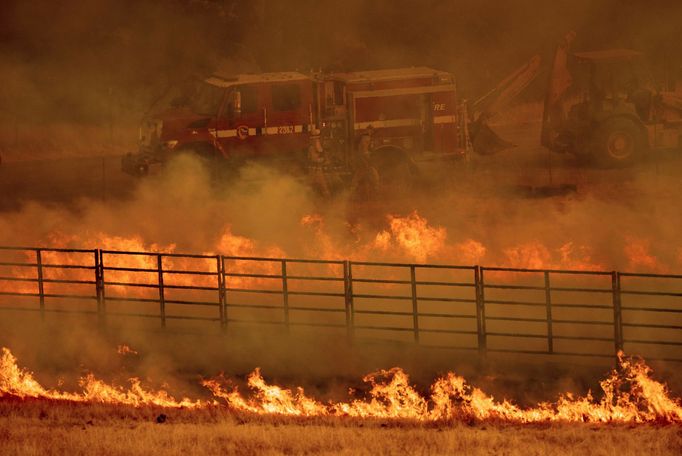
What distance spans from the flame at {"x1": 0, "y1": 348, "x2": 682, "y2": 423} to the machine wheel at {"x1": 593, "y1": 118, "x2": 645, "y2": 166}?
40.5 feet

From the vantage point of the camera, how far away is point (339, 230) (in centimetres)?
1875

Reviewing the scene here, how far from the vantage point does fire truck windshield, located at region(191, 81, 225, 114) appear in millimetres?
21203

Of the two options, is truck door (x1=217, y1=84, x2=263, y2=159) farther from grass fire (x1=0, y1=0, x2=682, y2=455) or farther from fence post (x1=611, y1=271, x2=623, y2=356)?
fence post (x1=611, y1=271, x2=623, y2=356)

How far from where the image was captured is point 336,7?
39.8 meters

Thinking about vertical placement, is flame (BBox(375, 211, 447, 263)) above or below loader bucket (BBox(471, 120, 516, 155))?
below

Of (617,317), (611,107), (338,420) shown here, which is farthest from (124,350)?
(611,107)

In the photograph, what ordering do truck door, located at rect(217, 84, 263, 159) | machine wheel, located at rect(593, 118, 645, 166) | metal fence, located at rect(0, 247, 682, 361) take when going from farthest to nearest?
machine wheel, located at rect(593, 118, 645, 166) → truck door, located at rect(217, 84, 263, 159) → metal fence, located at rect(0, 247, 682, 361)

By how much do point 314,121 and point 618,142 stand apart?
6054 mm

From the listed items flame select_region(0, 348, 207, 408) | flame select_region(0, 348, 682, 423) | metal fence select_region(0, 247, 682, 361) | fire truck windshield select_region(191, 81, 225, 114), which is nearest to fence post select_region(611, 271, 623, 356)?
metal fence select_region(0, 247, 682, 361)

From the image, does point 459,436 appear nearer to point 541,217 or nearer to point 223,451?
point 223,451

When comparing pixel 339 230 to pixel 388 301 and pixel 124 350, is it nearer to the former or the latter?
pixel 388 301

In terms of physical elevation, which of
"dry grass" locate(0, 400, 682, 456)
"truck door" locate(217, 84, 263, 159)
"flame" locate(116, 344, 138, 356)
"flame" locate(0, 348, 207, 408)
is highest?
"truck door" locate(217, 84, 263, 159)

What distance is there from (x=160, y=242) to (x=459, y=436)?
960cm

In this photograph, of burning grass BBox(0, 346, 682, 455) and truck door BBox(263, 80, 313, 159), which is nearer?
burning grass BBox(0, 346, 682, 455)
